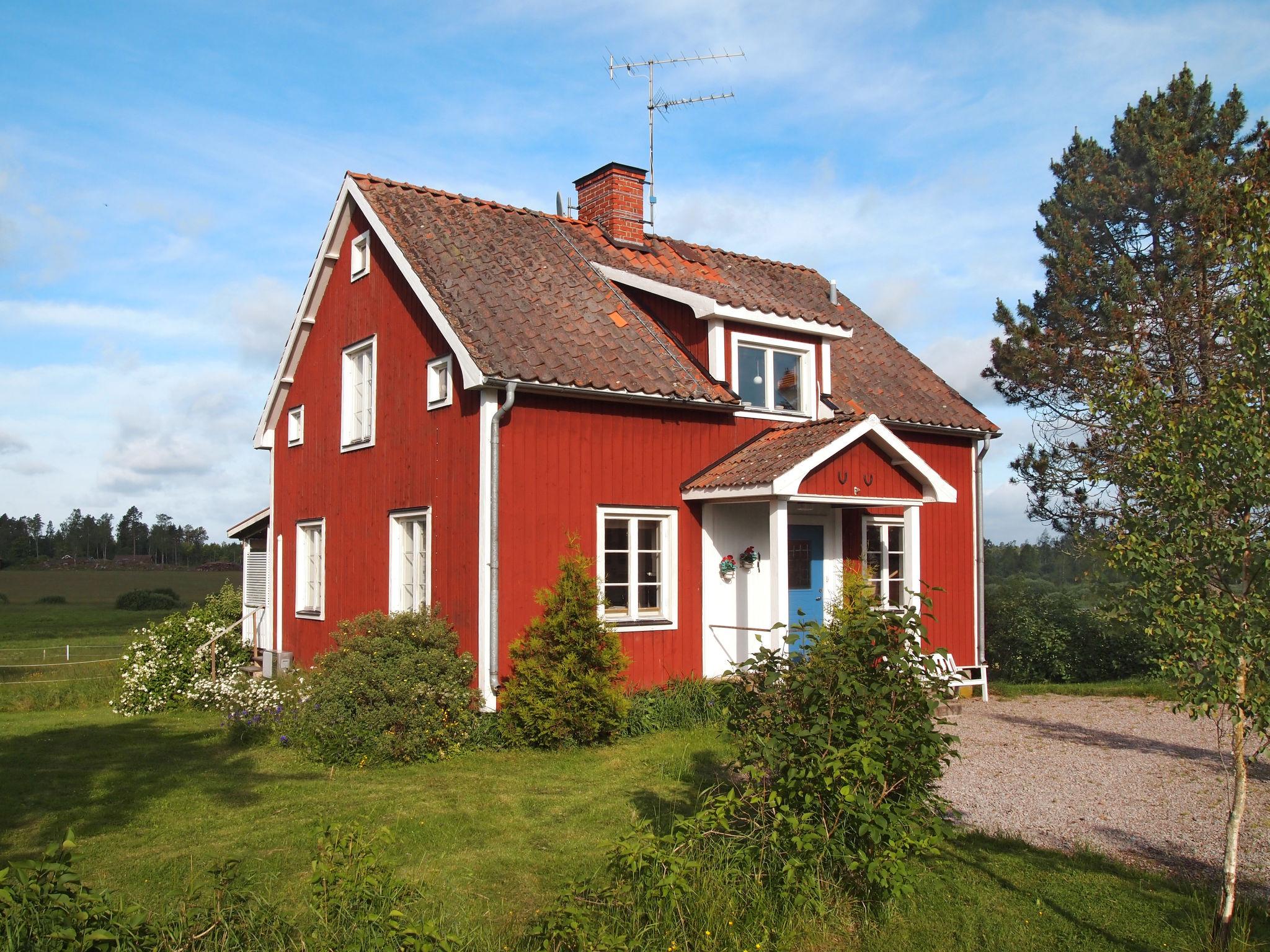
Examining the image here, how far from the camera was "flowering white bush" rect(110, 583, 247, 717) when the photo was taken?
15.5m

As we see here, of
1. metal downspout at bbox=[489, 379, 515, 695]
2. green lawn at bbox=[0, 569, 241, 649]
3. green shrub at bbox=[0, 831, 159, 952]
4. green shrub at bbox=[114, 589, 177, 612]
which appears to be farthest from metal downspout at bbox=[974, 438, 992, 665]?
green shrub at bbox=[114, 589, 177, 612]

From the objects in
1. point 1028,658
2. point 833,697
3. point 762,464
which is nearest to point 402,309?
point 762,464

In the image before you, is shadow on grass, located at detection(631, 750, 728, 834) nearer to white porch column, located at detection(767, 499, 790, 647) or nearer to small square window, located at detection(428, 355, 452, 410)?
white porch column, located at detection(767, 499, 790, 647)

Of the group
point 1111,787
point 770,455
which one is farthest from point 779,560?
point 1111,787

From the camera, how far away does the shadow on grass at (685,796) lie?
8.05 meters

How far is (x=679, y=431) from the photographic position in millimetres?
13430

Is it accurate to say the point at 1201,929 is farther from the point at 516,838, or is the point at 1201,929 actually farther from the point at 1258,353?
the point at 516,838

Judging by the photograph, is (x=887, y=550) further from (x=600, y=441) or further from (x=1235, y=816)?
(x=1235, y=816)

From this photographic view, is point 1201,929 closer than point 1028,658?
Yes

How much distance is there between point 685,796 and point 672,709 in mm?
3383

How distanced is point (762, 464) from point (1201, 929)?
7.83m

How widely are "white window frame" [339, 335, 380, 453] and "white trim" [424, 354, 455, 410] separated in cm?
186

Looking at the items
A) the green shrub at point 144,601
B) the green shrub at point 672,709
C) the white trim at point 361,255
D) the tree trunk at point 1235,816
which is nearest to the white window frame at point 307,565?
the white trim at point 361,255

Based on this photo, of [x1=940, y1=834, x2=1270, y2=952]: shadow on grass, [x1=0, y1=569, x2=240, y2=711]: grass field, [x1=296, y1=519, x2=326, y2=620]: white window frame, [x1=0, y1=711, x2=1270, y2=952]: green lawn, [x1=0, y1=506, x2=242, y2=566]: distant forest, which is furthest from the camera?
[x1=0, y1=506, x2=242, y2=566]: distant forest
